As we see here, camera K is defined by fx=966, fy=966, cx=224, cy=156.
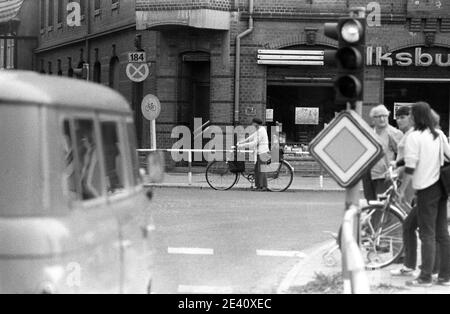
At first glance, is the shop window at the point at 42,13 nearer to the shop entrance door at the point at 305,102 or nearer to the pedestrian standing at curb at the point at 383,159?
the shop entrance door at the point at 305,102

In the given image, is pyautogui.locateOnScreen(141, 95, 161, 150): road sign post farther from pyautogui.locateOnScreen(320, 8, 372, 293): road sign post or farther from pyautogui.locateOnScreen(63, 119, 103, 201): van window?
pyautogui.locateOnScreen(63, 119, 103, 201): van window

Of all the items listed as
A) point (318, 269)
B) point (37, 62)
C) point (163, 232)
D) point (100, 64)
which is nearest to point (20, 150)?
point (318, 269)

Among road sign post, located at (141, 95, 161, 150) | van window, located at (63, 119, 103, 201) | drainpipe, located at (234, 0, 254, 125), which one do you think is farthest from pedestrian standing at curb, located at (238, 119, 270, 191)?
van window, located at (63, 119, 103, 201)

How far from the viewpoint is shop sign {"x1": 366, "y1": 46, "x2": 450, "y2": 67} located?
26.3m

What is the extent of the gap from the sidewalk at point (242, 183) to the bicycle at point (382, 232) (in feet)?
39.4

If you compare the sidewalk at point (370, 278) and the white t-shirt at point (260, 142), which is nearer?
the sidewalk at point (370, 278)

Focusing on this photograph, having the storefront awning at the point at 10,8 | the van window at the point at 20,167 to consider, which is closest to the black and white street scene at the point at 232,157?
the van window at the point at 20,167

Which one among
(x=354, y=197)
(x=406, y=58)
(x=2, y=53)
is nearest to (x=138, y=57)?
(x=406, y=58)

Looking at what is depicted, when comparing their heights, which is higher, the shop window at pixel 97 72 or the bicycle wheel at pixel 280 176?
the shop window at pixel 97 72

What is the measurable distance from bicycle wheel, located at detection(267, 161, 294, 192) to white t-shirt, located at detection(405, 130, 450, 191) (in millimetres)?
12452

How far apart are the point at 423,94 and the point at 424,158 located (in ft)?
59.9

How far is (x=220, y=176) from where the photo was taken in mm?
21844

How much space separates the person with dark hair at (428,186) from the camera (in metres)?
8.90

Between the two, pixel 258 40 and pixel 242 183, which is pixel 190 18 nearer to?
pixel 258 40
